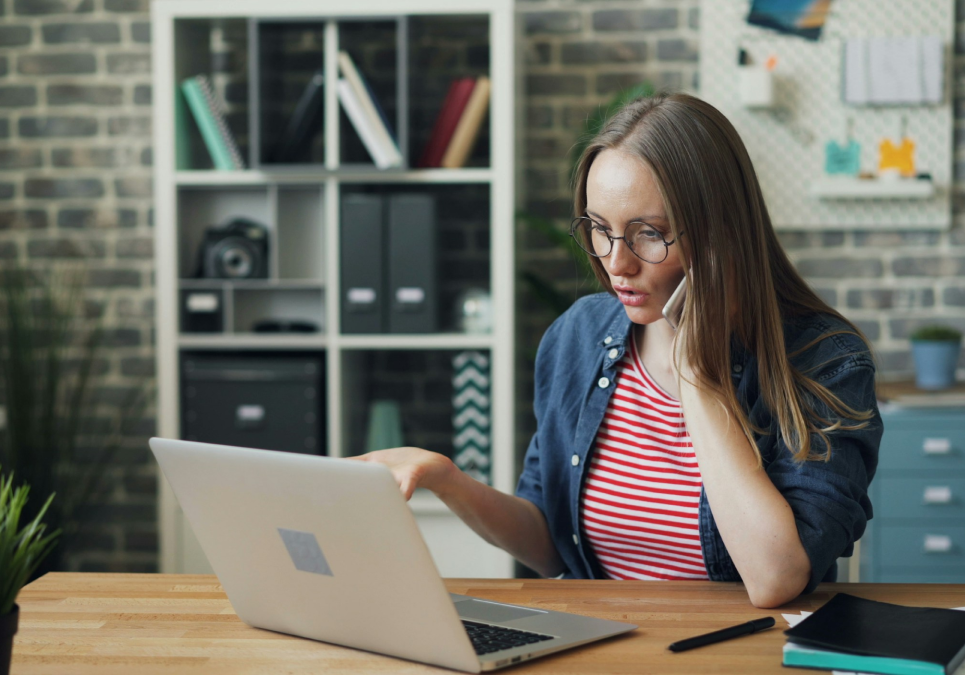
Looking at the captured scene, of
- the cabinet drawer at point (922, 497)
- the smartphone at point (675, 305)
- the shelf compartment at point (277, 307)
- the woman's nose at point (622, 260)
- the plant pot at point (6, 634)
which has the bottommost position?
the cabinet drawer at point (922, 497)

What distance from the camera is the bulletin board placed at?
3.00 m

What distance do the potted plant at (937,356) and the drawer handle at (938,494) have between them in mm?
325

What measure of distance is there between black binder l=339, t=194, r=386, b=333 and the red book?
0.68 feet

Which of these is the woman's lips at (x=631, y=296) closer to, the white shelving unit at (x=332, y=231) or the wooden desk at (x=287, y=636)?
the wooden desk at (x=287, y=636)

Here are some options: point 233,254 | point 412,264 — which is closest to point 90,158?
point 233,254

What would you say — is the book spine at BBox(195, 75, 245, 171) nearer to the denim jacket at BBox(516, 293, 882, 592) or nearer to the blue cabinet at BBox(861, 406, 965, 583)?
the denim jacket at BBox(516, 293, 882, 592)

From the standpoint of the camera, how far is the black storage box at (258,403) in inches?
107

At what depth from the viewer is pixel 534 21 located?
3066 millimetres

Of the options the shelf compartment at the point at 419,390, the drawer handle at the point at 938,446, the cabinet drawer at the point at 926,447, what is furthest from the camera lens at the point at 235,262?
the drawer handle at the point at 938,446

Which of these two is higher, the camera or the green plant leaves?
the camera

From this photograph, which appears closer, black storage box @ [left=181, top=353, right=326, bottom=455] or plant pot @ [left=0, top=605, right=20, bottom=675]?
plant pot @ [left=0, top=605, right=20, bottom=675]

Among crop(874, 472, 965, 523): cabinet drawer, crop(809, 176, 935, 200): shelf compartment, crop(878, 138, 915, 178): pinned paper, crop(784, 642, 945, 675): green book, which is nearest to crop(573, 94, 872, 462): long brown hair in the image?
crop(784, 642, 945, 675): green book

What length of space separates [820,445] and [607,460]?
0.35 meters

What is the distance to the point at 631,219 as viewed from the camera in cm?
133
